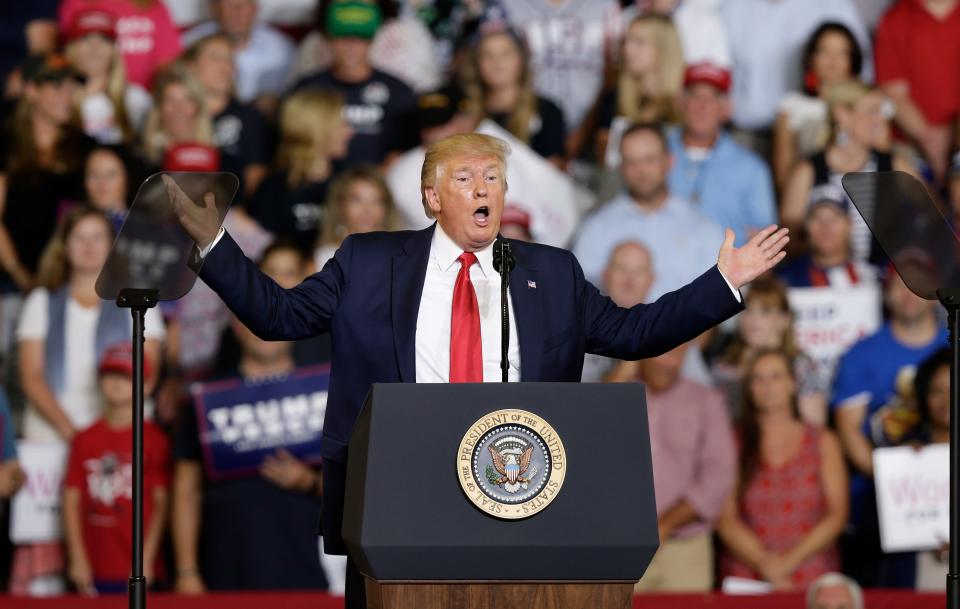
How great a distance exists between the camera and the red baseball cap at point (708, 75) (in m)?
7.06

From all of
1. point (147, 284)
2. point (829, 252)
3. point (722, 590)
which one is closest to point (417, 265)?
point (147, 284)

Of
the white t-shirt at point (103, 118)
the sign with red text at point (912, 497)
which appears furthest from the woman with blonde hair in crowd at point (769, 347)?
the white t-shirt at point (103, 118)

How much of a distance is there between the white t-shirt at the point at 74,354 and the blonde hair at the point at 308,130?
0.91 metres

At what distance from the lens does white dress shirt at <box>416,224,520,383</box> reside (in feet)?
10.7

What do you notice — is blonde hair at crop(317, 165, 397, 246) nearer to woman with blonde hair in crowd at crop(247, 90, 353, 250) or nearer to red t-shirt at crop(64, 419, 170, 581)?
woman with blonde hair in crowd at crop(247, 90, 353, 250)

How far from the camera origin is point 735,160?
7.00m

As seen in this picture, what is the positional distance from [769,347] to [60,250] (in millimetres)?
3002

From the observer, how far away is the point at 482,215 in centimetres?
326

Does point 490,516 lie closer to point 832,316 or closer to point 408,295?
point 408,295

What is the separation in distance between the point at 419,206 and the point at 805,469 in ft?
6.39

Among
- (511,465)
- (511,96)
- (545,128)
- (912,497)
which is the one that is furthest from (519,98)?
(511,465)

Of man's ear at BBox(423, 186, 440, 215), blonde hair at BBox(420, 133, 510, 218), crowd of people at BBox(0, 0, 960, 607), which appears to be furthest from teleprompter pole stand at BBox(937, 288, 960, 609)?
crowd of people at BBox(0, 0, 960, 607)

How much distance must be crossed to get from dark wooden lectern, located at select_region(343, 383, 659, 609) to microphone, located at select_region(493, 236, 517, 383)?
227 millimetres

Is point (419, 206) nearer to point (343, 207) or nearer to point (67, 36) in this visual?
point (343, 207)
